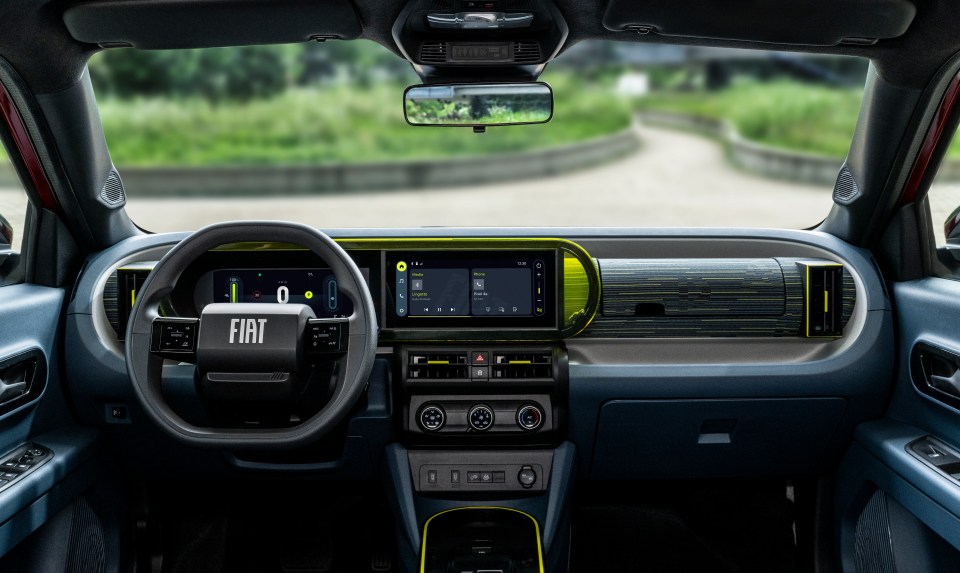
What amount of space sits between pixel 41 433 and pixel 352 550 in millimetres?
1293

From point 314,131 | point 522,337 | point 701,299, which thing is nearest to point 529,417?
point 522,337

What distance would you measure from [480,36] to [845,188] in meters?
1.64

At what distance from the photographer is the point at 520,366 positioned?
10.1 ft

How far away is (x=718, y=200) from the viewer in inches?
320

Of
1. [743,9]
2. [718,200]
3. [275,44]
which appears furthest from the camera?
[718,200]

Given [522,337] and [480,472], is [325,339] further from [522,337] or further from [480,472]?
[480,472]

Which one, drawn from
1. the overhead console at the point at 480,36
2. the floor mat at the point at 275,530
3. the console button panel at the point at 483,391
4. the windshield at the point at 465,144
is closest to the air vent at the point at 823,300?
the console button panel at the point at 483,391

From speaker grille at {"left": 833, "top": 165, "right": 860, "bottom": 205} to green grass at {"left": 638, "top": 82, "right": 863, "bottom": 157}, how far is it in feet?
18.0

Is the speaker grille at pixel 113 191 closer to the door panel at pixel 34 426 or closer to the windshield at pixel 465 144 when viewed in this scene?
the door panel at pixel 34 426

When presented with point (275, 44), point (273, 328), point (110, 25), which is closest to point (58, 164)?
point (110, 25)

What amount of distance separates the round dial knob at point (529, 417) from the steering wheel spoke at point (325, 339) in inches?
34.6

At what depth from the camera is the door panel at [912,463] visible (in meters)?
2.73

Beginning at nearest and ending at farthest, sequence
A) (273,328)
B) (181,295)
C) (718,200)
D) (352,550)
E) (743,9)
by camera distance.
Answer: (273,328) → (743,9) → (181,295) → (352,550) → (718,200)

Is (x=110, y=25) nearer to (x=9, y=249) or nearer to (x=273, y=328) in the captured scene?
(x=9, y=249)
